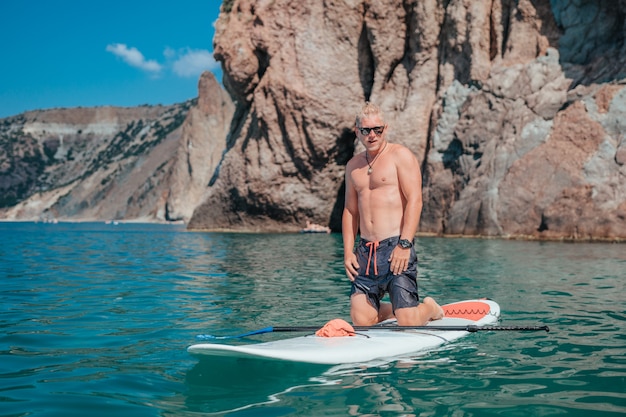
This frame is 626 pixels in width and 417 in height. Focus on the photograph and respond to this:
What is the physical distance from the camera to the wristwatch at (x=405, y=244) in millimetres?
5727

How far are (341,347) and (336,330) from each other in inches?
19.8

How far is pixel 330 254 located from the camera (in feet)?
61.6

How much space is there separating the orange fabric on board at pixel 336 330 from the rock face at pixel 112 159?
252 ft

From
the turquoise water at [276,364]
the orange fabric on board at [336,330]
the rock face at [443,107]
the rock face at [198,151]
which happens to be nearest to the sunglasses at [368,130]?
the orange fabric on board at [336,330]

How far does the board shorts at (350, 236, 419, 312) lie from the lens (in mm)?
5867

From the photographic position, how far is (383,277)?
598 centimetres

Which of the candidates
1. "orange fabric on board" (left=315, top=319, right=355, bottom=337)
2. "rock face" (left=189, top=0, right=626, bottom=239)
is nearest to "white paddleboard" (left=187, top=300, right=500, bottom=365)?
"orange fabric on board" (left=315, top=319, right=355, bottom=337)

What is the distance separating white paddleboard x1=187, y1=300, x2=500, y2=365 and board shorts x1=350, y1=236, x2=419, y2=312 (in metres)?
0.33

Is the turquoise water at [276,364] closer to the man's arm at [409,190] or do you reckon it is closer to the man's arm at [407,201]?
the man's arm at [407,201]

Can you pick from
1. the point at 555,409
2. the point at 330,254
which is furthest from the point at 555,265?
the point at 555,409

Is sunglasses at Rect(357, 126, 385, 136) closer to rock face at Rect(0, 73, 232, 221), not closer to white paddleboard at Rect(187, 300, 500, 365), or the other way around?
white paddleboard at Rect(187, 300, 500, 365)

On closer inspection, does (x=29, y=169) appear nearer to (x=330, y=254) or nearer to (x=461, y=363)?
(x=330, y=254)

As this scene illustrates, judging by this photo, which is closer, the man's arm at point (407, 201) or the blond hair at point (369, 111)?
the man's arm at point (407, 201)

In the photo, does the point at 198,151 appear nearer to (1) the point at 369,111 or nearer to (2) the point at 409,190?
(1) the point at 369,111
